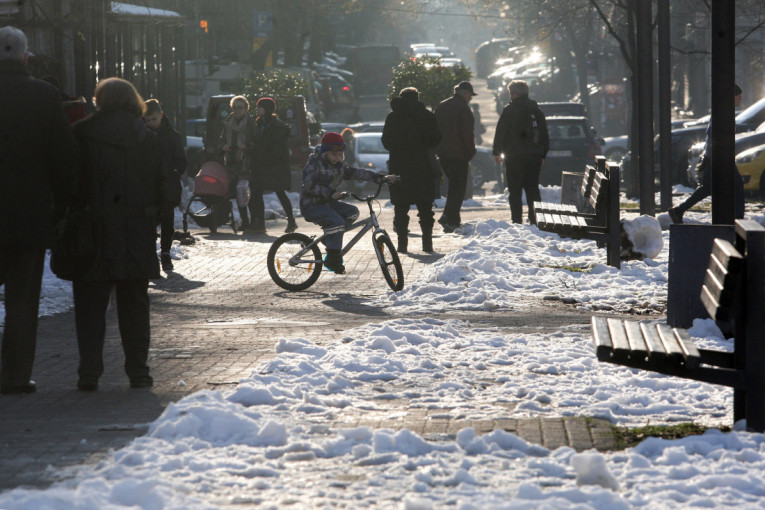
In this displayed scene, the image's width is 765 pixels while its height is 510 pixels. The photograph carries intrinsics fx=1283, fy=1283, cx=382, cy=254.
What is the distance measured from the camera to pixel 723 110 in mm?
8578

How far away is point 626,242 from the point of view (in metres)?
12.1

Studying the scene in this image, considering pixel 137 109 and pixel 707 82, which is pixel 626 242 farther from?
pixel 707 82

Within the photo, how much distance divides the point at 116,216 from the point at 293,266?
4.46 m

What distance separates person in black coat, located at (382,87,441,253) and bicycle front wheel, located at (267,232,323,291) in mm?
2980

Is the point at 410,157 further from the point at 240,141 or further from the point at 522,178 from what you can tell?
the point at 240,141

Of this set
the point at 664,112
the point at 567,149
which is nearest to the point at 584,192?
the point at 664,112

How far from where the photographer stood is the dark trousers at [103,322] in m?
6.92

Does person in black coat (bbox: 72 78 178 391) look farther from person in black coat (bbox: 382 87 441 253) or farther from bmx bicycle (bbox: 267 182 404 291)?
person in black coat (bbox: 382 87 441 253)

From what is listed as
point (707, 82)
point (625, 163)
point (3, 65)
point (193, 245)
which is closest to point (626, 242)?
point (193, 245)

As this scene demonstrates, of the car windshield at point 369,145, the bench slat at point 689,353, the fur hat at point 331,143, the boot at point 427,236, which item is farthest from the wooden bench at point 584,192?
the car windshield at point 369,145

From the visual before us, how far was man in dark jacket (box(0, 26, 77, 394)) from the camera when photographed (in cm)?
676

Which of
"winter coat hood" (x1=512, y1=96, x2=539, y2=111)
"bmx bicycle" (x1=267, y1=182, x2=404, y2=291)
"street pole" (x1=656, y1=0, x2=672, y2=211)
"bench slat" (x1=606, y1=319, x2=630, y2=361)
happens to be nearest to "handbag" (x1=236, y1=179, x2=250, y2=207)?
"winter coat hood" (x1=512, y1=96, x2=539, y2=111)

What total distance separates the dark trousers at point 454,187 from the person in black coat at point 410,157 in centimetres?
171

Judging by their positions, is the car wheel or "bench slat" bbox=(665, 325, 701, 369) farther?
the car wheel
